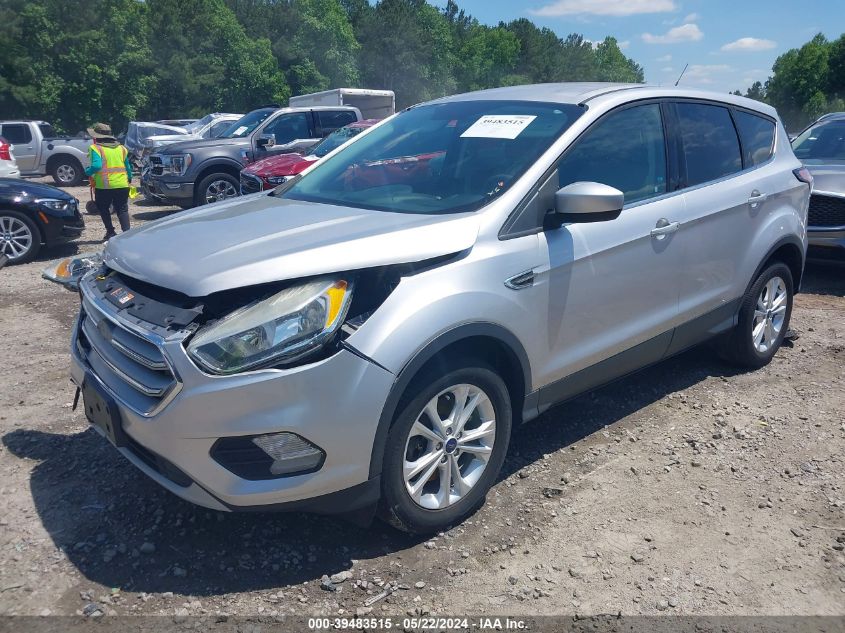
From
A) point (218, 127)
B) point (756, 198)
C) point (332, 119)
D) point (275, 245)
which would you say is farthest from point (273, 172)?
point (218, 127)

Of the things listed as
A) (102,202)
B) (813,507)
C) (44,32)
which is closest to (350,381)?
(813,507)

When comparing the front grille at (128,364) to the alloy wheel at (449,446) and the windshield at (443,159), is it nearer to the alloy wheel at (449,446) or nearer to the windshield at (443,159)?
the alloy wheel at (449,446)

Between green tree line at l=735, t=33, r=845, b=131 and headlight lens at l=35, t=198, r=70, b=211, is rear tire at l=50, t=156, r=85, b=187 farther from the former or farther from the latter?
green tree line at l=735, t=33, r=845, b=131

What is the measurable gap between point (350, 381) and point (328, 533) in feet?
3.06

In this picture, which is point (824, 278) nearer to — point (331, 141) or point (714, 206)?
point (714, 206)

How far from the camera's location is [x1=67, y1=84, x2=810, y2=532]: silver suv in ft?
8.29

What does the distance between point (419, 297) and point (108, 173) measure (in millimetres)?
8744

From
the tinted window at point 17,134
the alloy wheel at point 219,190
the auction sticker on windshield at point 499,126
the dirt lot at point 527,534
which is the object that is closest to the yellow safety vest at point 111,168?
the alloy wheel at point 219,190

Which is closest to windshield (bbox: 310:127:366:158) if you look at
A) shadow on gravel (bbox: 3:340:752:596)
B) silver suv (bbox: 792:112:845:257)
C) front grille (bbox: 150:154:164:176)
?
front grille (bbox: 150:154:164:176)

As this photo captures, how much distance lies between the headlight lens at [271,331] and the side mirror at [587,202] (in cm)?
118

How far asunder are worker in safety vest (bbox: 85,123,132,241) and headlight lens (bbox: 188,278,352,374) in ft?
28.2

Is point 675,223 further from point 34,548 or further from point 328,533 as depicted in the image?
point 34,548

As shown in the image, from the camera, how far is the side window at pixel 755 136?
15.2 ft

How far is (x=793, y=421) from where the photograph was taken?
426cm
